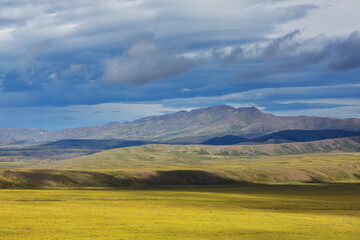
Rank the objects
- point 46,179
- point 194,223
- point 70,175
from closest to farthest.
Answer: point 194,223 → point 46,179 → point 70,175

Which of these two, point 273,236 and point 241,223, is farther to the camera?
point 241,223

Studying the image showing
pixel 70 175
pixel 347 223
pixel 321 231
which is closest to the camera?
pixel 321 231

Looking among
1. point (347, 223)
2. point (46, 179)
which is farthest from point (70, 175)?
point (347, 223)

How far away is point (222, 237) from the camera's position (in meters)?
47.1

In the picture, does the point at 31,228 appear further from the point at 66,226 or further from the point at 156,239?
the point at 156,239

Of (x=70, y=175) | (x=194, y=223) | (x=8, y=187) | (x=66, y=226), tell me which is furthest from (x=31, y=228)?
(x=70, y=175)

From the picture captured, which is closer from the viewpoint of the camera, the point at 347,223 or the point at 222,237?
the point at 222,237

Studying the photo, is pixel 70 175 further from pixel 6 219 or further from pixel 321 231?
pixel 321 231

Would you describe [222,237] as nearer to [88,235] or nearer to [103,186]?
[88,235]

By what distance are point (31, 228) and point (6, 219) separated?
956cm

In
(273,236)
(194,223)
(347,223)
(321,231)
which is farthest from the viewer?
(347,223)

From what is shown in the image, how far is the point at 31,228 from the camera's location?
49.5 metres

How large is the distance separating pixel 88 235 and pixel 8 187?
11626 centimetres

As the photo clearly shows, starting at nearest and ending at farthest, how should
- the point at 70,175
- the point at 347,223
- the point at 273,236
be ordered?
the point at 273,236
the point at 347,223
the point at 70,175
